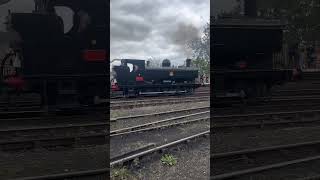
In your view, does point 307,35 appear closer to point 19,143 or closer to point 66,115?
point 66,115

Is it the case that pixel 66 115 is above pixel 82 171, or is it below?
above

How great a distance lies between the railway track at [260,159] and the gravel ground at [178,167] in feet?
2.04

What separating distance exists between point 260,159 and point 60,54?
8.79 ft

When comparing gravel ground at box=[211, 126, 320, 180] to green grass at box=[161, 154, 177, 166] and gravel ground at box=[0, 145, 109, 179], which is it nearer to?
green grass at box=[161, 154, 177, 166]

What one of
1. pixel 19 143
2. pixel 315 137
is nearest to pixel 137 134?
pixel 315 137

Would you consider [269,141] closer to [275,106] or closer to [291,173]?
[291,173]

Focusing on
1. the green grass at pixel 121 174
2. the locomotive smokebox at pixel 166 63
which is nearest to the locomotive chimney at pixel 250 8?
the green grass at pixel 121 174

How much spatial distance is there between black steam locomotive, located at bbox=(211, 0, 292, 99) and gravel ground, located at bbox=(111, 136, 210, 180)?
1.40 m

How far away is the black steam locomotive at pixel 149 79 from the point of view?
20125 millimetres

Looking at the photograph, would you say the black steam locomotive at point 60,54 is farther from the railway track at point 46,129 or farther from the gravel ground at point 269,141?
the gravel ground at point 269,141

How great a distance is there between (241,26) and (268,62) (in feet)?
1.62

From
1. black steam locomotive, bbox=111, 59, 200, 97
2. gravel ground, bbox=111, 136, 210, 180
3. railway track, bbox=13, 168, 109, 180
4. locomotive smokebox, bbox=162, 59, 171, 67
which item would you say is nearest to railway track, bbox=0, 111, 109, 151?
railway track, bbox=13, 168, 109, 180

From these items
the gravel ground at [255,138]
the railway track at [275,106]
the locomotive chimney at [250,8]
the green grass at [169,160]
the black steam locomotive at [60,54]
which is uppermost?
the locomotive chimney at [250,8]

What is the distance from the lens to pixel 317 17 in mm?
4473
